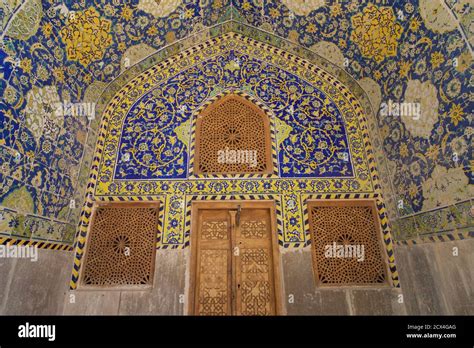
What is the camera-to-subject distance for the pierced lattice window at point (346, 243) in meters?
4.11

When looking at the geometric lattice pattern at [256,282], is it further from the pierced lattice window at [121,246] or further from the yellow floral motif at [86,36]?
the yellow floral motif at [86,36]

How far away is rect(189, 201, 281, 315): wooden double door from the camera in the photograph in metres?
3.99

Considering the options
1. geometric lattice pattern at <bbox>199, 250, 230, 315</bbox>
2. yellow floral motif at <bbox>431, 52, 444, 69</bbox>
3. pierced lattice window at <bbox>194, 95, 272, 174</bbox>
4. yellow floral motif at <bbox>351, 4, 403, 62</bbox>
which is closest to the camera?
yellow floral motif at <bbox>431, 52, 444, 69</bbox>

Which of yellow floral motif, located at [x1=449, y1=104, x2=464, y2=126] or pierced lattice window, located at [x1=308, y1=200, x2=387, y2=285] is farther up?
yellow floral motif, located at [x1=449, y1=104, x2=464, y2=126]

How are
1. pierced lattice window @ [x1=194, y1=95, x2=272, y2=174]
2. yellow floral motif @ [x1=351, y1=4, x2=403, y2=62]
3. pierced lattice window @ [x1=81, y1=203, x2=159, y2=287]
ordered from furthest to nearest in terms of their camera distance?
pierced lattice window @ [x1=194, y1=95, x2=272, y2=174], yellow floral motif @ [x1=351, y1=4, x2=403, y2=62], pierced lattice window @ [x1=81, y1=203, x2=159, y2=287]

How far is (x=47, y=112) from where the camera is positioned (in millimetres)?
3996

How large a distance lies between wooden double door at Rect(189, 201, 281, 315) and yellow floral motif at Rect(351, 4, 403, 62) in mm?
2763
